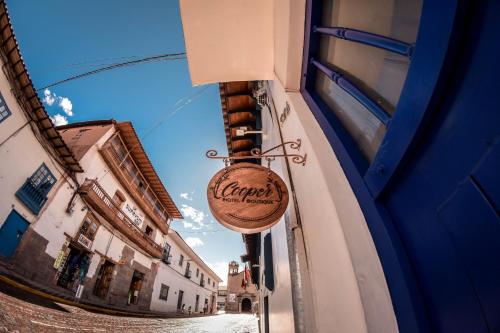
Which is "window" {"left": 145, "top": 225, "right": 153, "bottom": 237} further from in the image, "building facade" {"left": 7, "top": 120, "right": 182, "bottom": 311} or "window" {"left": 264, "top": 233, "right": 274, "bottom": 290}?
"window" {"left": 264, "top": 233, "right": 274, "bottom": 290}

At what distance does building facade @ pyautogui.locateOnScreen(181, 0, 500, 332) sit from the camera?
0.64m

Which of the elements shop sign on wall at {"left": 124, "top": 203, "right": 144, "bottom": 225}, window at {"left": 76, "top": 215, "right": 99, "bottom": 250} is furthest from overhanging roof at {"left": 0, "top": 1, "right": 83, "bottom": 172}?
shop sign on wall at {"left": 124, "top": 203, "right": 144, "bottom": 225}

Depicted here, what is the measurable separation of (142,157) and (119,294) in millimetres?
8422

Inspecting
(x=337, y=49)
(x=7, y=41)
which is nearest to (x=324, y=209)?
(x=337, y=49)

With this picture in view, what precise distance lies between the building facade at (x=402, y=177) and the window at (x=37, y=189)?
10.8m

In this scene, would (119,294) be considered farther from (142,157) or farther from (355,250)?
(355,250)

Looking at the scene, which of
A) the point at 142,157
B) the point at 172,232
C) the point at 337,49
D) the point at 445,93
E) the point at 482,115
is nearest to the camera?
the point at 482,115

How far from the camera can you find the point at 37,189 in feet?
28.7

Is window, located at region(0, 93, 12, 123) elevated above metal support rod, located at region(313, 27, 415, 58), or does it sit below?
above

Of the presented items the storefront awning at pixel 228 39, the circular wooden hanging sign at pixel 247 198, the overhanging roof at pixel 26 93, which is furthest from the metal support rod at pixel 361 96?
the overhanging roof at pixel 26 93

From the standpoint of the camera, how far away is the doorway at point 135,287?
14729 millimetres

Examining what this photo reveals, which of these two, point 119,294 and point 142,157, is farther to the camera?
point 142,157

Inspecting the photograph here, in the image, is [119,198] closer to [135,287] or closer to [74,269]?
[74,269]

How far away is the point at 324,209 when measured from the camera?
5.24 feet
